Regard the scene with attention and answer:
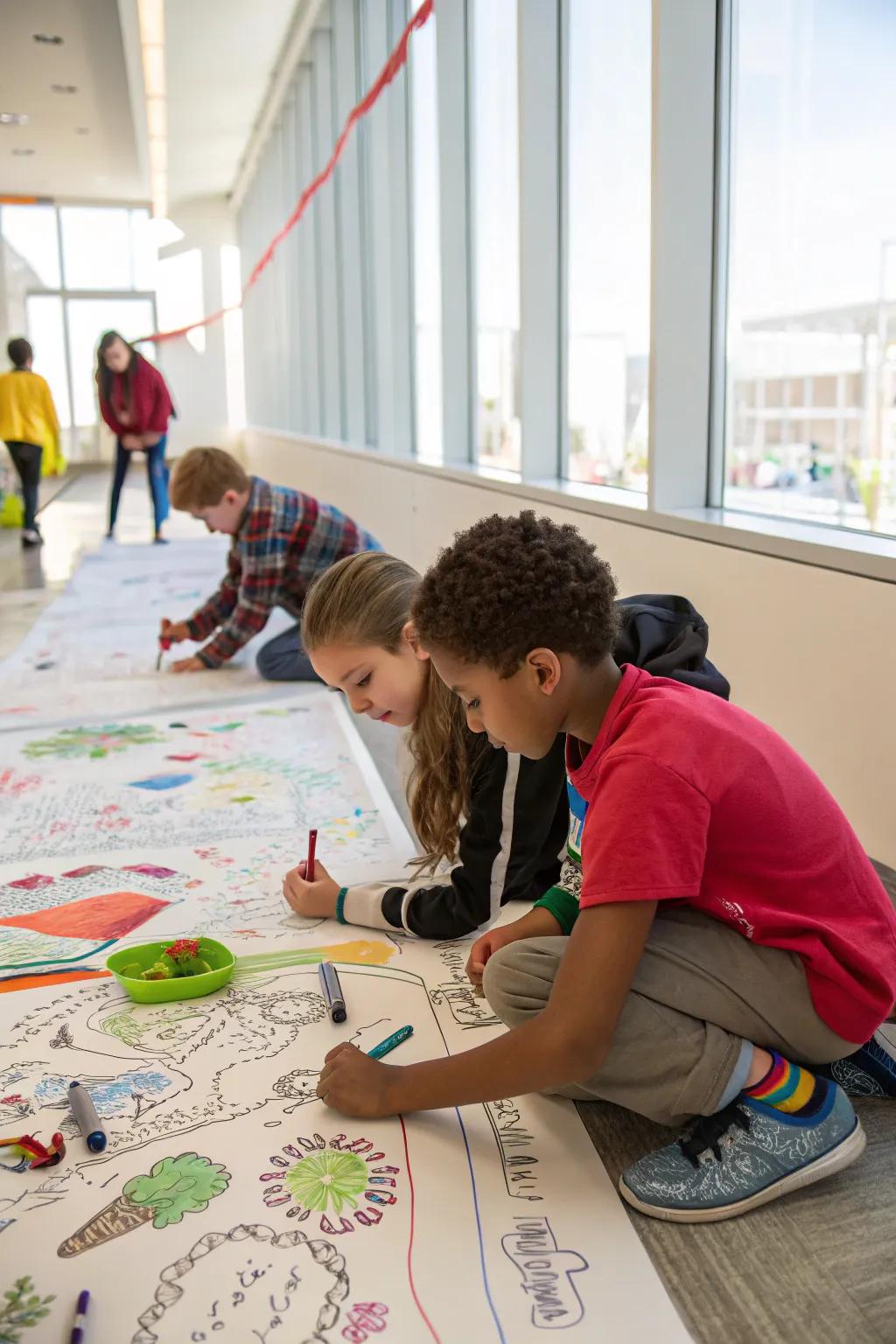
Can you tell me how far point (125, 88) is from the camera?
9211mm

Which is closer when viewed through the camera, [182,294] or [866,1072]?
[866,1072]

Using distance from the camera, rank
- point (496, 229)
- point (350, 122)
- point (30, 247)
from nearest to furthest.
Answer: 1. point (496, 229)
2. point (350, 122)
3. point (30, 247)

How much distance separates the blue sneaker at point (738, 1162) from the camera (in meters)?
1.13

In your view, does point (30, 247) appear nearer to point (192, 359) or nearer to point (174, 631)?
point (192, 359)

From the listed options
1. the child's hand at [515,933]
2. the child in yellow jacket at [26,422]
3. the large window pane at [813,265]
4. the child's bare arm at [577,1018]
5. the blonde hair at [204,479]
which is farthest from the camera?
the child in yellow jacket at [26,422]

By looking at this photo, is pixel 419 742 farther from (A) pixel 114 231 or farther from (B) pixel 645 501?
(A) pixel 114 231

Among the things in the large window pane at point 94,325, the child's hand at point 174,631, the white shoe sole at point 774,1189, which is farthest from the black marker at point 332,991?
the large window pane at point 94,325

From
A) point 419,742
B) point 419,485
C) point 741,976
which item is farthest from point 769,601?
point 419,485

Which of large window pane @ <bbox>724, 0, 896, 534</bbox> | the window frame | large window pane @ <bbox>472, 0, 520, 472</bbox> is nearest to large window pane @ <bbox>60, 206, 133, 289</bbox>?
the window frame

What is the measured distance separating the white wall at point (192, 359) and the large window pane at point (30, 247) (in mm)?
1319

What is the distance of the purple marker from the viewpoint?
0.94 metres

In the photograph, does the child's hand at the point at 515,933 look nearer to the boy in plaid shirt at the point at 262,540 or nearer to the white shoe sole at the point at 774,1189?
the white shoe sole at the point at 774,1189

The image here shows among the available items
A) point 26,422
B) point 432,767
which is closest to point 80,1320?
point 432,767

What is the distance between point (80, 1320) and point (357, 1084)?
0.35 meters
